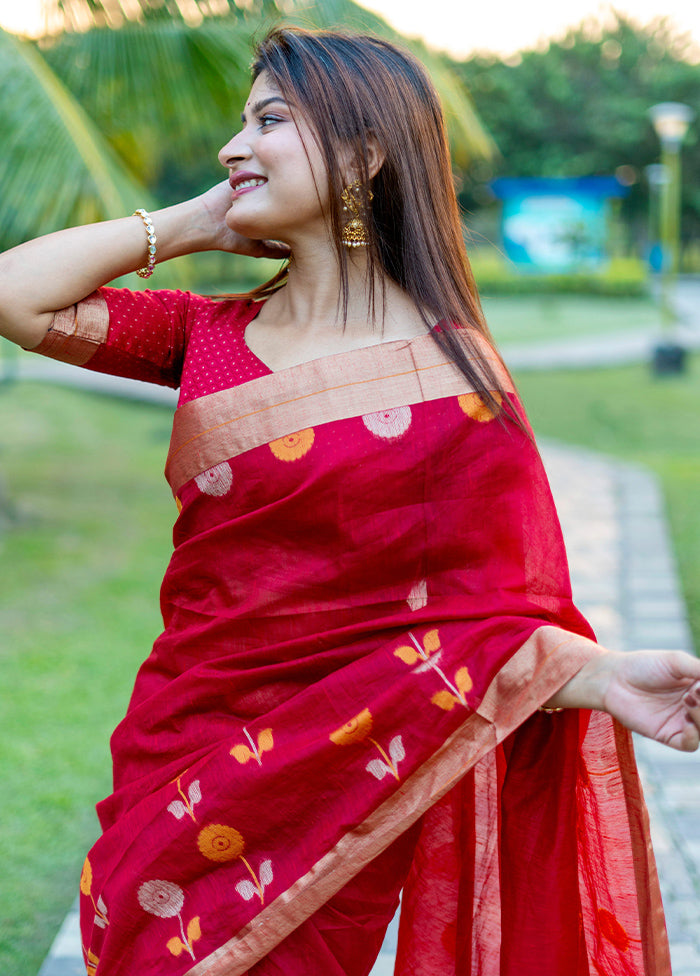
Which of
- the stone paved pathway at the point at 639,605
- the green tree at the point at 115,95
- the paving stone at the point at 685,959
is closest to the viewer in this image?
the paving stone at the point at 685,959

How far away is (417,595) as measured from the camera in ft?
4.62

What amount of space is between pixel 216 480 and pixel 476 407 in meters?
0.38

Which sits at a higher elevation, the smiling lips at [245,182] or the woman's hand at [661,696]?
the smiling lips at [245,182]

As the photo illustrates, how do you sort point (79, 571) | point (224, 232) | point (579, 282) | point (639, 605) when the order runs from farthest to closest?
point (579, 282)
point (79, 571)
point (639, 605)
point (224, 232)

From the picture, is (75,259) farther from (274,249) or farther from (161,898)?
(161,898)

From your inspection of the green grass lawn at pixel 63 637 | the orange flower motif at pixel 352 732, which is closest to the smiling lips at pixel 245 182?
the orange flower motif at pixel 352 732

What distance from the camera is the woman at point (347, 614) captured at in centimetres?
138

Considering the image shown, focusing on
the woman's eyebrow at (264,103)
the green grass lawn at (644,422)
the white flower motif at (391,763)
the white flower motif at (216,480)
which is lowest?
the green grass lawn at (644,422)

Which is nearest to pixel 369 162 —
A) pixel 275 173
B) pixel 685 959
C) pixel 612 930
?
pixel 275 173

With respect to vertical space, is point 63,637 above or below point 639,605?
above

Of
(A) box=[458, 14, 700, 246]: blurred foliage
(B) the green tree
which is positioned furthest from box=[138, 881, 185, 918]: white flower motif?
(A) box=[458, 14, 700, 246]: blurred foliage

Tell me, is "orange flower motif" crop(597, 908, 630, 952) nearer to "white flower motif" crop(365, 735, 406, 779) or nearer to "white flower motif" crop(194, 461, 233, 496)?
"white flower motif" crop(365, 735, 406, 779)

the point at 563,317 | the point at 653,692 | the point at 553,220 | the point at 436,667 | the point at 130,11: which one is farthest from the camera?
the point at 553,220

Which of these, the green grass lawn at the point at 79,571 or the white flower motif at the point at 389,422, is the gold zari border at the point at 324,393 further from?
the green grass lawn at the point at 79,571
